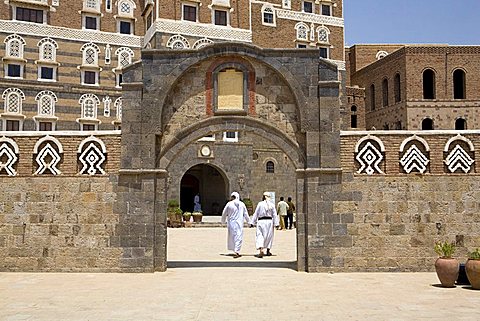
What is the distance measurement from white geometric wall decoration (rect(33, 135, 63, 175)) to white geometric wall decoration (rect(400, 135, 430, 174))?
7983 millimetres

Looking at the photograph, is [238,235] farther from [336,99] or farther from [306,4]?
[306,4]

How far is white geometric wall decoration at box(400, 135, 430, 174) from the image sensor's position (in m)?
12.1

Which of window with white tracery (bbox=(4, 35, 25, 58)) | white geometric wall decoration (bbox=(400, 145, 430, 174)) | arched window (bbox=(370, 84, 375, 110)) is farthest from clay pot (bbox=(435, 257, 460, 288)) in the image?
arched window (bbox=(370, 84, 375, 110))

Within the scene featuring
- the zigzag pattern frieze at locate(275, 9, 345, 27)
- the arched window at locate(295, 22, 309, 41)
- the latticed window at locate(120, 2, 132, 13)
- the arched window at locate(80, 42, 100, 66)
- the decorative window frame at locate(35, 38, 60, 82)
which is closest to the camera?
the decorative window frame at locate(35, 38, 60, 82)

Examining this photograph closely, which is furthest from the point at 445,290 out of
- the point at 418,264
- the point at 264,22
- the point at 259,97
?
the point at 264,22

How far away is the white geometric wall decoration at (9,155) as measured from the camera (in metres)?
12.2

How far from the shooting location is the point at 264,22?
113 feet

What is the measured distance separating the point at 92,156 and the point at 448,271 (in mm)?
8036

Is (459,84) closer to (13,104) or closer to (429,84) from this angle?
(429,84)

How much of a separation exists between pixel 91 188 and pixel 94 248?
4.53 feet

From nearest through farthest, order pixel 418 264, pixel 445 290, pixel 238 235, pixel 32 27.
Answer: pixel 445 290
pixel 418 264
pixel 238 235
pixel 32 27

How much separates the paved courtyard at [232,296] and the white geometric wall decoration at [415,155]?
242 cm

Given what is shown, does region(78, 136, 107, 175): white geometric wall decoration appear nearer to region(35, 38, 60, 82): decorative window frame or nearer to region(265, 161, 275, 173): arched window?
region(35, 38, 60, 82): decorative window frame

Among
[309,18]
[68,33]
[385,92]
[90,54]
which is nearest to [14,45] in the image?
[68,33]
